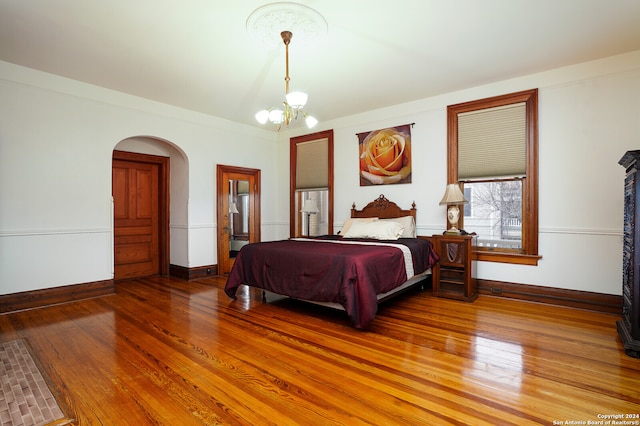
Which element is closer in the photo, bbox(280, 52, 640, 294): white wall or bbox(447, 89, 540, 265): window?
bbox(280, 52, 640, 294): white wall

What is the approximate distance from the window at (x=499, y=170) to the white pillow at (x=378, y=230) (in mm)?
945

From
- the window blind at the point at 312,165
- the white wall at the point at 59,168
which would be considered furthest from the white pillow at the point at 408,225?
the white wall at the point at 59,168

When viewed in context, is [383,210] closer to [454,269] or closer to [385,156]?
[385,156]

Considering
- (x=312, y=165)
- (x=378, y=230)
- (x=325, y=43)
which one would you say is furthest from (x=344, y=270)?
(x=312, y=165)

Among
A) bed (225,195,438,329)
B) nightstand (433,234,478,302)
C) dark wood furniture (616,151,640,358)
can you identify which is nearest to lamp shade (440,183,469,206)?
nightstand (433,234,478,302)

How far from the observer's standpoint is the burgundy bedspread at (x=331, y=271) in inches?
119

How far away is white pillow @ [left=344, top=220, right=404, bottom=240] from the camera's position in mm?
4582

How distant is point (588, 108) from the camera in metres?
3.73

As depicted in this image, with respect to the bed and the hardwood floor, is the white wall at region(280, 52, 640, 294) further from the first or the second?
the bed

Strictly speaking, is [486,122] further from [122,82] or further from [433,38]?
[122,82]

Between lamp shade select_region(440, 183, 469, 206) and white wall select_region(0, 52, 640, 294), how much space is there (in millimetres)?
452

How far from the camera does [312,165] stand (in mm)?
6270

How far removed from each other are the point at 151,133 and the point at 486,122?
15.9 feet

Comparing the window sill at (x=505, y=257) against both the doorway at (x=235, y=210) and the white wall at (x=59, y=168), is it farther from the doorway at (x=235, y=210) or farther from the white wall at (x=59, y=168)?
the white wall at (x=59, y=168)
